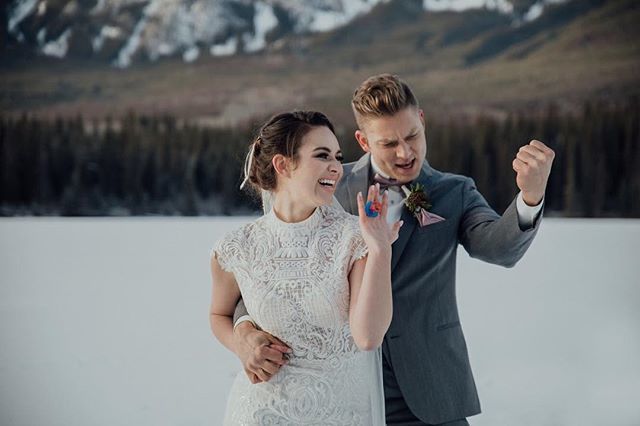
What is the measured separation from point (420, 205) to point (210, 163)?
7.56m

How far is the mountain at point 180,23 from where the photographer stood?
9258mm

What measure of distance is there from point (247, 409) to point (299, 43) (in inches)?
327

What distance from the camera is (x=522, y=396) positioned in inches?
186

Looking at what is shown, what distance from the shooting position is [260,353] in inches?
59.9

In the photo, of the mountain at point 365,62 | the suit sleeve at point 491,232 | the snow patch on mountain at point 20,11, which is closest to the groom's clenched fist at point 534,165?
the suit sleeve at point 491,232

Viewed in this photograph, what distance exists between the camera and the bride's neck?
63.7 inches

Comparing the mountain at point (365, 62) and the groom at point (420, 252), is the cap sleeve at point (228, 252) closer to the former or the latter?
the groom at point (420, 252)

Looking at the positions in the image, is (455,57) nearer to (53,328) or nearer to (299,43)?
(299,43)

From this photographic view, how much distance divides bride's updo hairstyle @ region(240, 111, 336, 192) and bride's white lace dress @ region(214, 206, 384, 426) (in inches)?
4.4

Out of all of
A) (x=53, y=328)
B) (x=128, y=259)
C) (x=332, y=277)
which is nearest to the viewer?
(x=332, y=277)

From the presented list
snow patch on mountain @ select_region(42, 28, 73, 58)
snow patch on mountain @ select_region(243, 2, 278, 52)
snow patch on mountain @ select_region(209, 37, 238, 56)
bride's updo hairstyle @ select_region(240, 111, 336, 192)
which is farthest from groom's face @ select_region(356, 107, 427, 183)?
snow patch on mountain @ select_region(42, 28, 73, 58)

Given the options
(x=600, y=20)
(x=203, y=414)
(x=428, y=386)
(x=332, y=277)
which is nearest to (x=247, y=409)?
(x=332, y=277)

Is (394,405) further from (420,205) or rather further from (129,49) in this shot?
(129,49)

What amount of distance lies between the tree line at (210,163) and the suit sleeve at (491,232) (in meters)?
7.01
